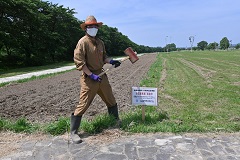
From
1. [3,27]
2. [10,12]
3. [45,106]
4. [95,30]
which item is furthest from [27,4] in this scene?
[95,30]

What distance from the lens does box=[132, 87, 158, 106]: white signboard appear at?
4832 millimetres

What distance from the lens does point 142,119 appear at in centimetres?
495

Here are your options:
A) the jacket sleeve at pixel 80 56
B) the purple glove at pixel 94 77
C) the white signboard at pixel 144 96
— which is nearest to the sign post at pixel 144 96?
the white signboard at pixel 144 96

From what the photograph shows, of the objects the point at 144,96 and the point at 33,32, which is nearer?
the point at 144,96

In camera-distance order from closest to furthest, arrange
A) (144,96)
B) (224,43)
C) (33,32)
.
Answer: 1. (144,96)
2. (33,32)
3. (224,43)

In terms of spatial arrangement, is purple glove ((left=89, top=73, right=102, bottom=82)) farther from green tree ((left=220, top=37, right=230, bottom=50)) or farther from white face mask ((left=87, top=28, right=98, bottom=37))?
green tree ((left=220, top=37, right=230, bottom=50))

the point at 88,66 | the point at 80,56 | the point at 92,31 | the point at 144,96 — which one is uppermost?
the point at 92,31

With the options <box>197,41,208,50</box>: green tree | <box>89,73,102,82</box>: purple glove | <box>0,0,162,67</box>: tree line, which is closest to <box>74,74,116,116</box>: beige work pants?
<box>89,73,102,82</box>: purple glove

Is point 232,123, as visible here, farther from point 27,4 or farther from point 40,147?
point 27,4

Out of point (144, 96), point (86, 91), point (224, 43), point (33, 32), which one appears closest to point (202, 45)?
point (224, 43)

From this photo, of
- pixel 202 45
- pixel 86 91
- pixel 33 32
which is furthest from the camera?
pixel 202 45

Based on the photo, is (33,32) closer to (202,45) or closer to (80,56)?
(80,56)

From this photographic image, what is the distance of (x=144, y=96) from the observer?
486 cm

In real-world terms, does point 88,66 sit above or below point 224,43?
below
